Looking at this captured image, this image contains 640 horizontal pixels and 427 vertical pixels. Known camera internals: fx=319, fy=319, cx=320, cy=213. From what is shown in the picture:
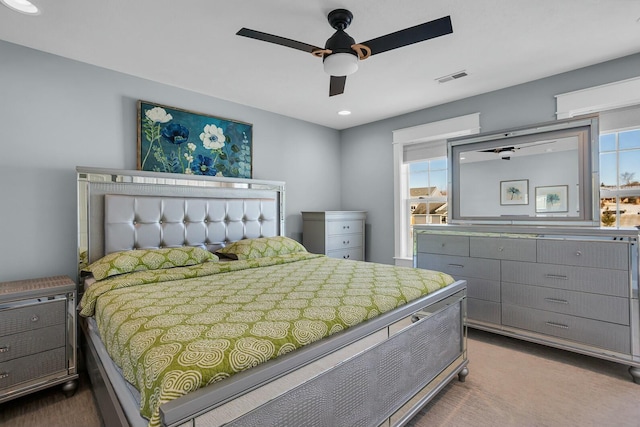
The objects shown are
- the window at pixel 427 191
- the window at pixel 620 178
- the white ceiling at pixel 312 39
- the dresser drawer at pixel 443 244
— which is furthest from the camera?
the window at pixel 427 191

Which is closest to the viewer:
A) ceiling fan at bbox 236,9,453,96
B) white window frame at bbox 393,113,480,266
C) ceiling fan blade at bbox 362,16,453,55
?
ceiling fan blade at bbox 362,16,453,55

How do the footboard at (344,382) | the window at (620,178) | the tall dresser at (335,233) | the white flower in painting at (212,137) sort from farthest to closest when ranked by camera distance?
the tall dresser at (335,233) < the white flower in painting at (212,137) < the window at (620,178) < the footboard at (344,382)

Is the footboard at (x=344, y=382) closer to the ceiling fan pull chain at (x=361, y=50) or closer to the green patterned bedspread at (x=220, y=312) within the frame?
the green patterned bedspread at (x=220, y=312)

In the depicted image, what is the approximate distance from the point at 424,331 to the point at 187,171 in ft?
8.67

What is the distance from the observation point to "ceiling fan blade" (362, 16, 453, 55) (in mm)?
1670

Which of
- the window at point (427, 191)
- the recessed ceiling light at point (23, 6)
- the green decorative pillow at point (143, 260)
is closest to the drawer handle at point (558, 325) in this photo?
the window at point (427, 191)

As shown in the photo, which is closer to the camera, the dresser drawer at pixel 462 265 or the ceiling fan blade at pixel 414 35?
the ceiling fan blade at pixel 414 35

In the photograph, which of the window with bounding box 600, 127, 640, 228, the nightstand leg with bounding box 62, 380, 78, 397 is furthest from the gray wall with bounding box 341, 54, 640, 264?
the nightstand leg with bounding box 62, 380, 78, 397

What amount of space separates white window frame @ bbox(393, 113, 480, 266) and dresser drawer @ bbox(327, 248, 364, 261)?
0.49 metres

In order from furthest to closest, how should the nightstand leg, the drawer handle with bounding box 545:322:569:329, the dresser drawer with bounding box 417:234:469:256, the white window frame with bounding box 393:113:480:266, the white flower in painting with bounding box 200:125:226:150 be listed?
the white window frame with bounding box 393:113:480:266 < the white flower in painting with bounding box 200:125:226:150 < the dresser drawer with bounding box 417:234:469:256 < the drawer handle with bounding box 545:322:569:329 < the nightstand leg

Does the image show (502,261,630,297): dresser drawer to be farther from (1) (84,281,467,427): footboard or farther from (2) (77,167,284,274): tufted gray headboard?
(2) (77,167,284,274): tufted gray headboard

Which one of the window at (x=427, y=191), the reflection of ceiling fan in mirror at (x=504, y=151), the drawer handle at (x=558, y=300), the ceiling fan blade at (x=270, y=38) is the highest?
the ceiling fan blade at (x=270, y=38)

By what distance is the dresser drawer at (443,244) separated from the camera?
3156 mm

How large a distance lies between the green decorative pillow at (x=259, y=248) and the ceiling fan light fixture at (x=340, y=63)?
177cm
